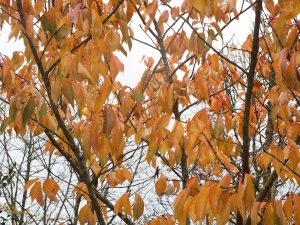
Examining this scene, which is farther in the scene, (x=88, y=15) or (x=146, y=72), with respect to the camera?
(x=146, y=72)

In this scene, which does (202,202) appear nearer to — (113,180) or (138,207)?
(138,207)

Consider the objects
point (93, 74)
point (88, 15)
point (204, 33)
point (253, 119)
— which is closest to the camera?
point (88, 15)

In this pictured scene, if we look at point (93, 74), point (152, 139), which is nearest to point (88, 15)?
point (93, 74)

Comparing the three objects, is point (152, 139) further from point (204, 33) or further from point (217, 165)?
point (217, 165)

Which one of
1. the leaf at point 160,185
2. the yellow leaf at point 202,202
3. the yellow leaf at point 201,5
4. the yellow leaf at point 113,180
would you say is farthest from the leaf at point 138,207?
the yellow leaf at point 201,5

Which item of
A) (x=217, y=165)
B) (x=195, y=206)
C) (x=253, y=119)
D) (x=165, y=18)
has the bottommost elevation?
(x=195, y=206)

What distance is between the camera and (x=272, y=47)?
7.99ft

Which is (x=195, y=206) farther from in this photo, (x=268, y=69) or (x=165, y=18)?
(x=268, y=69)

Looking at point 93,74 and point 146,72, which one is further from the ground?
point 146,72

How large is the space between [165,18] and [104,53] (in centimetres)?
85

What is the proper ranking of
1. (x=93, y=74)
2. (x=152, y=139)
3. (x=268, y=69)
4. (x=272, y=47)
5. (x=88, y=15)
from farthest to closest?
(x=268, y=69)
(x=272, y=47)
(x=152, y=139)
(x=93, y=74)
(x=88, y=15)

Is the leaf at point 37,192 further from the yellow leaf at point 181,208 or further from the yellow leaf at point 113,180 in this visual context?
the yellow leaf at point 181,208

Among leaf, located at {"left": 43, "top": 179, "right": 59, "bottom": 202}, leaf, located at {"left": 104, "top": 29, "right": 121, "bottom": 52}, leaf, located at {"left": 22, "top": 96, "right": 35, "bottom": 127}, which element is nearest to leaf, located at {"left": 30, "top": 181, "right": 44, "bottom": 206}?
leaf, located at {"left": 43, "top": 179, "right": 59, "bottom": 202}

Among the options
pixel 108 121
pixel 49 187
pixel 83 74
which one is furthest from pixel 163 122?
pixel 49 187
